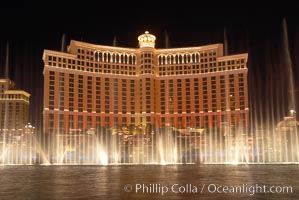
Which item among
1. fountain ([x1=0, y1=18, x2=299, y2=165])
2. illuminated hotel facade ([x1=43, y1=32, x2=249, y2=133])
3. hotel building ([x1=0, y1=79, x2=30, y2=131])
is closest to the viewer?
fountain ([x1=0, y1=18, x2=299, y2=165])

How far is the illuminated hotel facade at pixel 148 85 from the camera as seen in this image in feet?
434

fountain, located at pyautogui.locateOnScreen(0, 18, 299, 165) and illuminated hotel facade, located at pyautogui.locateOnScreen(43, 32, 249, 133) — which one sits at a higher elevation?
illuminated hotel facade, located at pyautogui.locateOnScreen(43, 32, 249, 133)

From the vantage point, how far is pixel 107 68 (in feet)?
455

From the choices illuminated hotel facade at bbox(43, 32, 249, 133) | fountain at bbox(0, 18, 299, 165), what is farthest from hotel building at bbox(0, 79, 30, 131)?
fountain at bbox(0, 18, 299, 165)

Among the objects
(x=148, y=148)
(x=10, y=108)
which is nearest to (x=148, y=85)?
(x=148, y=148)

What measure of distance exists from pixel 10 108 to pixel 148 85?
3530 inches

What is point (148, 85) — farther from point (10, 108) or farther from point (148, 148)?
point (10, 108)

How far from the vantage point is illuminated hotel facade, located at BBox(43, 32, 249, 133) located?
434 feet

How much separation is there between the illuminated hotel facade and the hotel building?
224 ft

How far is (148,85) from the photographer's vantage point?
13825 centimetres

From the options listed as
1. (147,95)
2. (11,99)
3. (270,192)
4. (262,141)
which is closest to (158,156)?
(262,141)

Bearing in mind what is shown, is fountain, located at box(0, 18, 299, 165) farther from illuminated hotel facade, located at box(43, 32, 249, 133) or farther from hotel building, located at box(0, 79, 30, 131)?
hotel building, located at box(0, 79, 30, 131)

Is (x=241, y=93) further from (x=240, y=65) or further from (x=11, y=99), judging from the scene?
(x=11, y=99)

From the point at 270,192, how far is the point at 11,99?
18847 centimetres
